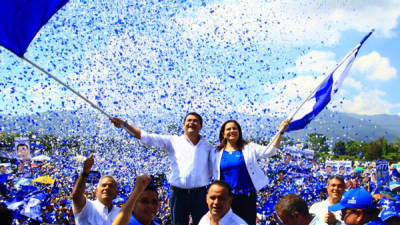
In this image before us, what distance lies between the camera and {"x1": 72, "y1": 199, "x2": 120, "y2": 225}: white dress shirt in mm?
3441

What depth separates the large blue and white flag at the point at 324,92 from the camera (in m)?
4.69

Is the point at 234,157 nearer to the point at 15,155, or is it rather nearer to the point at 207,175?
the point at 207,175

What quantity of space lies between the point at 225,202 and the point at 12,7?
2.80 meters

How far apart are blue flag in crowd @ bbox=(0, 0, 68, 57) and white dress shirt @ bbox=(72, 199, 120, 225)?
1.70 metres

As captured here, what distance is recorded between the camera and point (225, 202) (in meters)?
3.01

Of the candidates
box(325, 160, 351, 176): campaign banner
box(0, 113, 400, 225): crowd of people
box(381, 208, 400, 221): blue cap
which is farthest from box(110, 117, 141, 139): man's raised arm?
box(325, 160, 351, 176): campaign banner

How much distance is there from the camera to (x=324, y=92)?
15.6 ft

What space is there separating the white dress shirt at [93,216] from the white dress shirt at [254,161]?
1240 mm

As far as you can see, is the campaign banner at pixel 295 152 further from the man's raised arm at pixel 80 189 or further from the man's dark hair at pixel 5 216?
the man's dark hair at pixel 5 216

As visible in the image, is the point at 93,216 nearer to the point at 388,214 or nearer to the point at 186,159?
the point at 186,159

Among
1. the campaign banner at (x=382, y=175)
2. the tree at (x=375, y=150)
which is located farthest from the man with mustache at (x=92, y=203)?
the tree at (x=375, y=150)

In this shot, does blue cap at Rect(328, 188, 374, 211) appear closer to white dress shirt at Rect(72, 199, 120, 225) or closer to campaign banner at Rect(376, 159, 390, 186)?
white dress shirt at Rect(72, 199, 120, 225)

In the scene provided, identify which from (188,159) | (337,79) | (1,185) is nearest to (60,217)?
(1,185)

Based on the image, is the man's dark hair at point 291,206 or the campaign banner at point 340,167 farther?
the campaign banner at point 340,167
